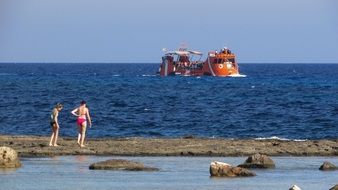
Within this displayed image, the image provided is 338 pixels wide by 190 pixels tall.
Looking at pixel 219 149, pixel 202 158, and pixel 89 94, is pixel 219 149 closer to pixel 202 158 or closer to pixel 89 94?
pixel 202 158

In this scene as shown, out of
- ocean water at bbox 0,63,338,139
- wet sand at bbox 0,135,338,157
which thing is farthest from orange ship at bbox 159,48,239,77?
wet sand at bbox 0,135,338,157

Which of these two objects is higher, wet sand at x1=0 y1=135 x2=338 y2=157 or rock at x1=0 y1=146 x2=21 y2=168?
rock at x1=0 y1=146 x2=21 y2=168

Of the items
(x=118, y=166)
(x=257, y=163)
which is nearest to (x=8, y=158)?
(x=118, y=166)

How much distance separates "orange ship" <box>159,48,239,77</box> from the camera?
422 ft

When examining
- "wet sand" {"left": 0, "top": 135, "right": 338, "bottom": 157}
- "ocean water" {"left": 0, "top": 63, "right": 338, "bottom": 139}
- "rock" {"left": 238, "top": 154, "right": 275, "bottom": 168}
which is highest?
"rock" {"left": 238, "top": 154, "right": 275, "bottom": 168}

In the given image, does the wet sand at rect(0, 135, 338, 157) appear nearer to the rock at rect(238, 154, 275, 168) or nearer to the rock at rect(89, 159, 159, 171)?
the rock at rect(238, 154, 275, 168)

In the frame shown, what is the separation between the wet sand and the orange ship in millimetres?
89726

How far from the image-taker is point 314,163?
2997 centimetres

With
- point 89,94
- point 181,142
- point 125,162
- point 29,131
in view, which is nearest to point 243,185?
point 125,162

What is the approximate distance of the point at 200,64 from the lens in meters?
137

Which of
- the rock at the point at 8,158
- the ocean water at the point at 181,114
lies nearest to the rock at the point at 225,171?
the rock at the point at 8,158

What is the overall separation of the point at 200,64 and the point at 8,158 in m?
110

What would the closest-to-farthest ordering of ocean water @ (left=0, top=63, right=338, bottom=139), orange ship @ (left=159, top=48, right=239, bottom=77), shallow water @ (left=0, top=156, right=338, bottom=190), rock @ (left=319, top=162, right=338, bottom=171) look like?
1. shallow water @ (left=0, top=156, right=338, bottom=190)
2. rock @ (left=319, top=162, right=338, bottom=171)
3. ocean water @ (left=0, top=63, right=338, bottom=139)
4. orange ship @ (left=159, top=48, right=239, bottom=77)

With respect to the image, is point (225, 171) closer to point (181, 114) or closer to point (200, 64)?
point (181, 114)
